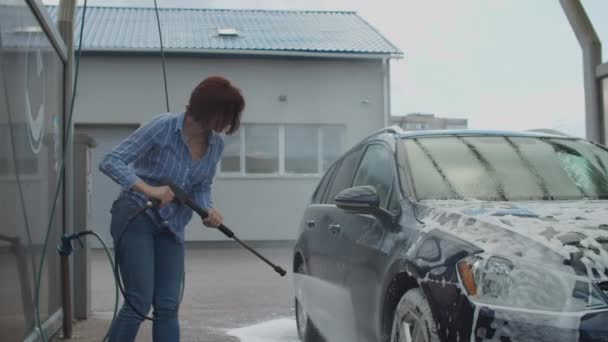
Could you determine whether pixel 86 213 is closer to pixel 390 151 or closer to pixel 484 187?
pixel 390 151

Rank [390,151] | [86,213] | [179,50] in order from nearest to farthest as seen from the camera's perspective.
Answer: [390,151] < [86,213] < [179,50]

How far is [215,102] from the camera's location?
3887 millimetres

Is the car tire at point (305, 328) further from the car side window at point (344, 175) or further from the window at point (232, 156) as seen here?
the window at point (232, 156)

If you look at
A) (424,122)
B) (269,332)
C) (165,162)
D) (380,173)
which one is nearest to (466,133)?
(380,173)

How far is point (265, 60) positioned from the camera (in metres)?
18.3

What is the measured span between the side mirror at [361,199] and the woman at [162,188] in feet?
2.20

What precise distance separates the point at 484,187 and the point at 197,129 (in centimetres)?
152

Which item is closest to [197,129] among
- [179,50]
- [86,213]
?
[86,213]

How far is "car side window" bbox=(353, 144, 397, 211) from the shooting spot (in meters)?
4.07

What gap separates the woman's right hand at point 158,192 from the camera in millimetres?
3658

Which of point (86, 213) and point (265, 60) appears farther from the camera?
point (265, 60)

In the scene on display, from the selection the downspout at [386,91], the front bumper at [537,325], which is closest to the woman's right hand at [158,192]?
the front bumper at [537,325]

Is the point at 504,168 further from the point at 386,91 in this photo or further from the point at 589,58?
the point at 386,91

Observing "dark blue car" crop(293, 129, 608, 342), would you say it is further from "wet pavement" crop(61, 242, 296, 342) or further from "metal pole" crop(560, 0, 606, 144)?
"metal pole" crop(560, 0, 606, 144)
